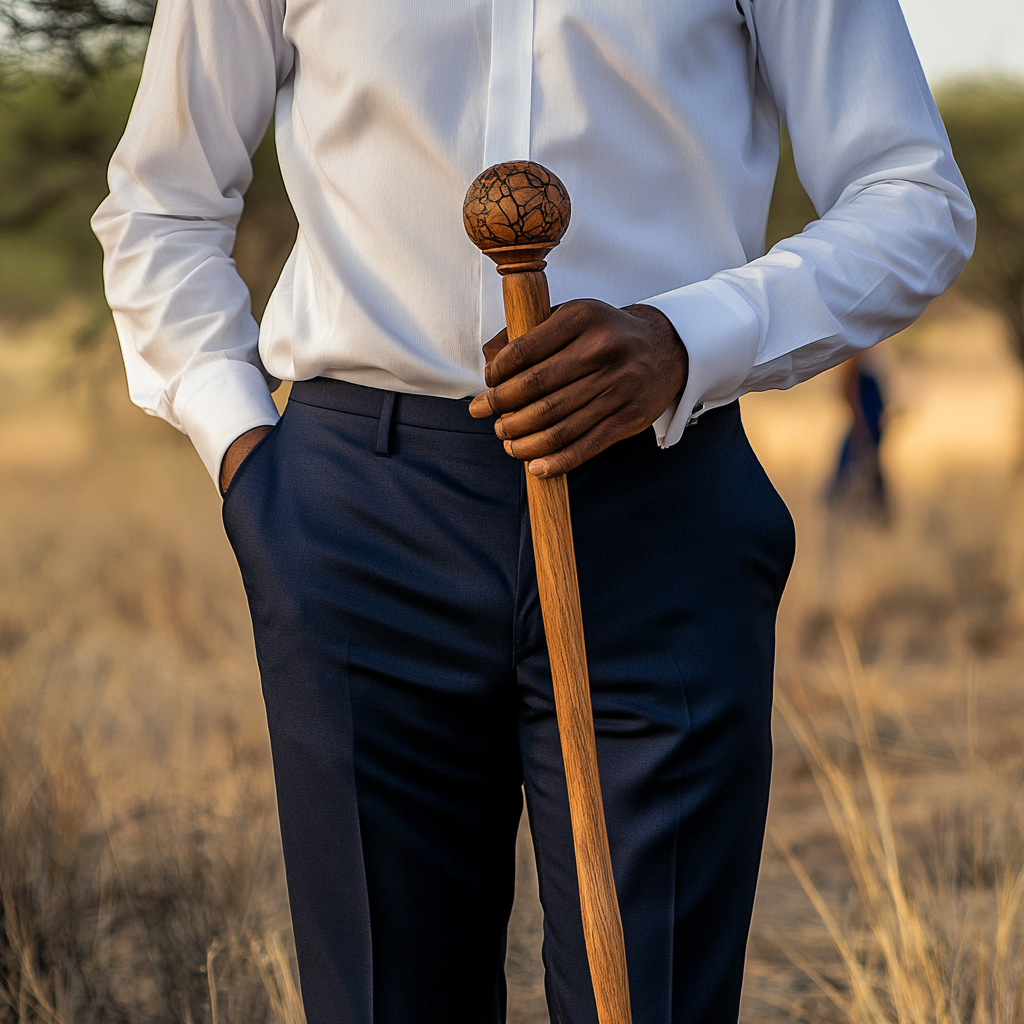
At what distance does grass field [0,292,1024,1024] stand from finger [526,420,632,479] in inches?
42.8

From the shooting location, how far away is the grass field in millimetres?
2055

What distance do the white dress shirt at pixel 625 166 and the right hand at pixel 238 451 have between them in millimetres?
126

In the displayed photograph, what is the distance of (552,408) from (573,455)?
0.13ft

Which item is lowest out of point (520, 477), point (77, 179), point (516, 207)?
point (520, 477)

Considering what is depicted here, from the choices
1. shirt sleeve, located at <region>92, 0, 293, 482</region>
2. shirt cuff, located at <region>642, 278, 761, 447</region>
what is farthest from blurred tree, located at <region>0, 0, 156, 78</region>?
shirt cuff, located at <region>642, 278, 761, 447</region>

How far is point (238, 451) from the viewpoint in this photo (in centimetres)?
125

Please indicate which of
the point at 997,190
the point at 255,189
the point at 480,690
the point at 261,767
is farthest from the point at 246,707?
the point at 997,190

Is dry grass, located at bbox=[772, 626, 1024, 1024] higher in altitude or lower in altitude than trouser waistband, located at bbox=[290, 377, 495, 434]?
lower

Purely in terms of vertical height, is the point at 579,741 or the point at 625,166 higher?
the point at 625,166

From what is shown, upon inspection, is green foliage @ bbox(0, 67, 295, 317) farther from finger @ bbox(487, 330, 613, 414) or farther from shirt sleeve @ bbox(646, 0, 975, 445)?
finger @ bbox(487, 330, 613, 414)

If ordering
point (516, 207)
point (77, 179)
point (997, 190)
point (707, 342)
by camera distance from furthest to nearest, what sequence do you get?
point (997, 190)
point (77, 179)
point (707, 342)
point (516, 207)

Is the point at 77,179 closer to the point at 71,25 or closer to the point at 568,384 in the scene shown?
the point at 71,25

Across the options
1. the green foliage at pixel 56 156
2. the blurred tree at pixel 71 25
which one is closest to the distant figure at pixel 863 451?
the green foliage at pixel 56 156

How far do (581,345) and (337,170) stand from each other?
40 centimetres
